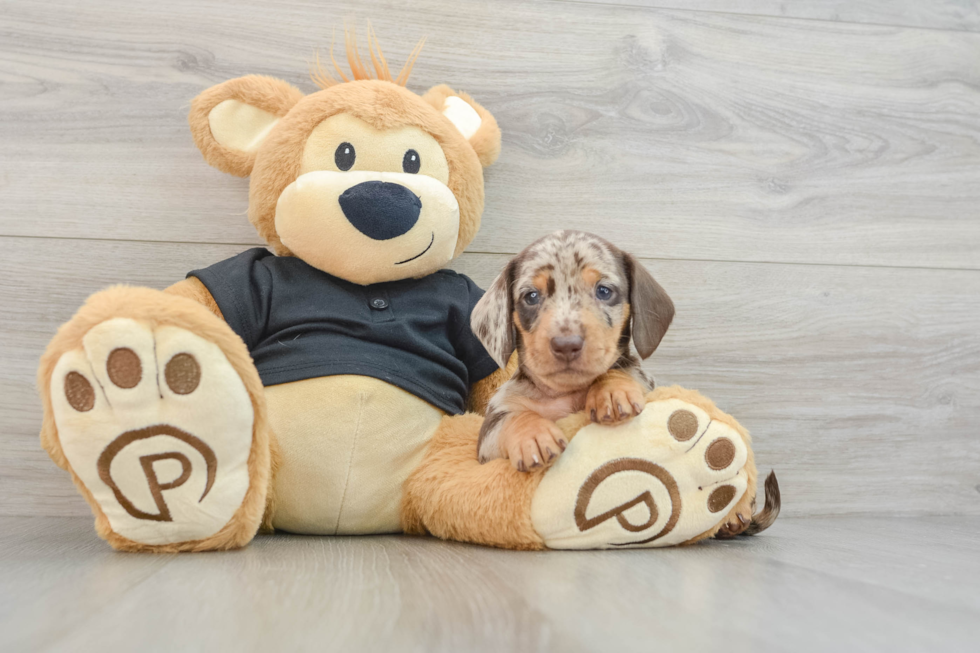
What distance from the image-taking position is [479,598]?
0.88 meters

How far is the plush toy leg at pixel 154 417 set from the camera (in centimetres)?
104

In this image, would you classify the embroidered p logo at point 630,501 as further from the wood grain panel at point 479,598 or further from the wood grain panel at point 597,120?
the wood grain panel at point 597,120

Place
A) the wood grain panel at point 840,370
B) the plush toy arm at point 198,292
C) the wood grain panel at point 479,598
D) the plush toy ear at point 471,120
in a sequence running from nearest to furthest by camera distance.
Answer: the wood grain panel at point 479,598 < the plush toy arm at point 198,292 < the plush toy ear at point 471,120 < the wood grain panel at point 840,370

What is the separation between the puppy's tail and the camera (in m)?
1.40

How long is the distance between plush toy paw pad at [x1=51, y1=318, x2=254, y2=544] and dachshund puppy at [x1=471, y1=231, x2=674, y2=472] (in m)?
0.44

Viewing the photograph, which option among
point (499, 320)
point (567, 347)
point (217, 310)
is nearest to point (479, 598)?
point (567, 347)

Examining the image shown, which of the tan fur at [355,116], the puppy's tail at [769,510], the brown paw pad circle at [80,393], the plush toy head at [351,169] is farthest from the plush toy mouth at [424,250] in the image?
the puppy's tail at [769,510]

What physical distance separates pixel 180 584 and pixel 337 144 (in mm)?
864

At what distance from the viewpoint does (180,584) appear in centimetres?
93

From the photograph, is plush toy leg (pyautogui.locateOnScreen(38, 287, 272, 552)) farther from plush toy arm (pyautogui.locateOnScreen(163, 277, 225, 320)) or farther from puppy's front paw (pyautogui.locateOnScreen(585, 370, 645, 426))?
puppy's front paw (pyautogui.locateOnScreen(585, 370, 645, 426))

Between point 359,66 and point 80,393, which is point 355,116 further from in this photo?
point 80,393

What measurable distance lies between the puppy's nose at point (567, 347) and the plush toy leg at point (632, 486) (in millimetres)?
126

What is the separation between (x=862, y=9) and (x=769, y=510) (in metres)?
1.42

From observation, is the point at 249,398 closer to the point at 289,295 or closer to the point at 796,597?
the point at 289,295
